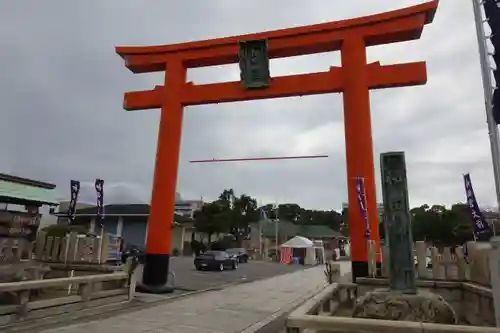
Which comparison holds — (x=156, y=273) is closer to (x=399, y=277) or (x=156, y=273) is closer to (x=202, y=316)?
(x=202, y=316)

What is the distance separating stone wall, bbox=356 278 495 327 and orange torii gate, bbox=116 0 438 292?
0.71 m

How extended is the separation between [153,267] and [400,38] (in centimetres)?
928

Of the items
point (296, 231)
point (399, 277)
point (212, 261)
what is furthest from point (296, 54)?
point (296, 231)

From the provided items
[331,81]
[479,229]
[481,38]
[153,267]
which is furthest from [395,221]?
[479,229]

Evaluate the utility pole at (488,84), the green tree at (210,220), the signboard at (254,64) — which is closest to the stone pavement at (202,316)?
the utility pole at (488,84)

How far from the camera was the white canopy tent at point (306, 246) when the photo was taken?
35772 mm

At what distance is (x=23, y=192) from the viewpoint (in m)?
14.9

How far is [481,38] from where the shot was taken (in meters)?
7.14

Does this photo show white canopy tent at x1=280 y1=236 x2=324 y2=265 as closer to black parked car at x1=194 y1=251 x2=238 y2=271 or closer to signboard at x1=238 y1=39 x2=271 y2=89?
black parked car at x1=194 y1=251 x2=238 y2=271

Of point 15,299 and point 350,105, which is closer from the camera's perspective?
point 15,299

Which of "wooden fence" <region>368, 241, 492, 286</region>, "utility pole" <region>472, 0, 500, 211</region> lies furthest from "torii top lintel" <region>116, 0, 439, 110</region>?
"wooden fence" <region>368, 241, 492, 286</region>

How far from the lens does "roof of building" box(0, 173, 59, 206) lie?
563 inches

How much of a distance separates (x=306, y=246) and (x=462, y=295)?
28149 mm

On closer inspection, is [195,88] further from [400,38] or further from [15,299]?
[15,299]
